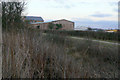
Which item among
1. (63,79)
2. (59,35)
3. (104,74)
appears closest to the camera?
(63,79)

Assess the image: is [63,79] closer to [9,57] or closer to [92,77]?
[92,77]

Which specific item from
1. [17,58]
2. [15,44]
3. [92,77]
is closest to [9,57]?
[17,58]

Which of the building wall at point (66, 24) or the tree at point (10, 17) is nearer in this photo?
the tree at point (10, 17)

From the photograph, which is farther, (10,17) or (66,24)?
(66,24)

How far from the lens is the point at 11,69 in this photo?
254cm

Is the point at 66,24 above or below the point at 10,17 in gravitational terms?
above

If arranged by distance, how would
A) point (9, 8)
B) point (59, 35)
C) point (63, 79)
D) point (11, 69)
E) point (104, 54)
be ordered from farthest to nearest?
1. point (59, 35)
2. point (104, 54)
3. point (9, 8)
4. point (63, 79)
5. point (11, 69)

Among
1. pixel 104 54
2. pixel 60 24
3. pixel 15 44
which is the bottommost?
pixel 104 54

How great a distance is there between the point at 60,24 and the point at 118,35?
639cm

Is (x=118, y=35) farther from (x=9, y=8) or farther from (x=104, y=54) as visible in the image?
(x=9, y=8)

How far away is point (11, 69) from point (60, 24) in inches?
477

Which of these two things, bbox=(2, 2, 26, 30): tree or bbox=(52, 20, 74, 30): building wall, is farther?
bbox=(52, 20, 74, 30): building wall

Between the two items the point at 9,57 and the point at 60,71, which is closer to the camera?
the point at 9,57

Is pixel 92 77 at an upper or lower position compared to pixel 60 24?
lower
